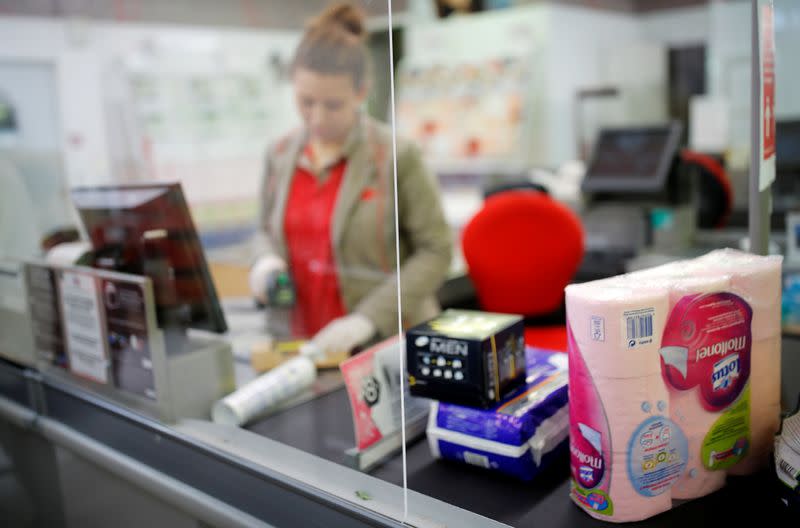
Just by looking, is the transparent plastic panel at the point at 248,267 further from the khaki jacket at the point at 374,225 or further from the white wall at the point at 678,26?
the white wall at the point at 678,26

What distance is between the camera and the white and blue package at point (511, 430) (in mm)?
1014

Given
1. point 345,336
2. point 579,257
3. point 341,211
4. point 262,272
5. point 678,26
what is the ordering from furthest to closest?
point 678,26, point 579,257, point 262,272, point 341,211, point 345,336

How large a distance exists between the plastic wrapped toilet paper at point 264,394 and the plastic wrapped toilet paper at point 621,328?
70cm

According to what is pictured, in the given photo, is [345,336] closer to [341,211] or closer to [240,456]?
[341,211]

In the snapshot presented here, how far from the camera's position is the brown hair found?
1369 mm

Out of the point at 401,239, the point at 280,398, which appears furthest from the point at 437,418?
the point at 401,239

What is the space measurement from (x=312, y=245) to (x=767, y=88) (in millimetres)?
1180

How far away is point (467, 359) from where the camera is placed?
1.02 metres

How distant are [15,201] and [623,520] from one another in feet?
6.12

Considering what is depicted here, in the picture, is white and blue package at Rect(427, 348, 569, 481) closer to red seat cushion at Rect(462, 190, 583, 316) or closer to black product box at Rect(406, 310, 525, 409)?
black product box at Rect(406, 310, 525, 409)

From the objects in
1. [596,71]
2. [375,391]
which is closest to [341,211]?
[375,391]

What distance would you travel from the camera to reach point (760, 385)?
3.21ft

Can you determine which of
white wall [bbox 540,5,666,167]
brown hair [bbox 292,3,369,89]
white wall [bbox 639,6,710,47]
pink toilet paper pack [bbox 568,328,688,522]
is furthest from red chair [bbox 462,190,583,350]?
white wall [bbox 639,6,710,47]

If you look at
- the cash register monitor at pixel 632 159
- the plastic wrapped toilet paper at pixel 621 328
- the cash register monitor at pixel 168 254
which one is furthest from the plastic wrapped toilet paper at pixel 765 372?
the cash register monitor at pixel 632 159
